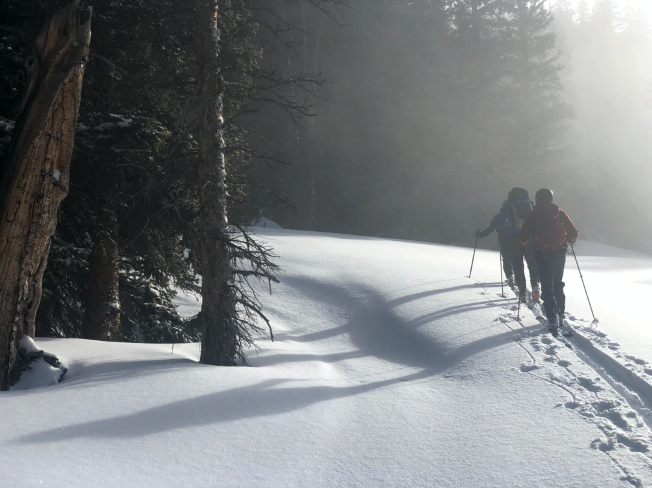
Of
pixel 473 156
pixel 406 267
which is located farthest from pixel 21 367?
pixel 473 156

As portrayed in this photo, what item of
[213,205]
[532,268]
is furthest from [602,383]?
[213,205]

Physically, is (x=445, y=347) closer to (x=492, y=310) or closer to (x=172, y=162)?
(x=492, y=310)

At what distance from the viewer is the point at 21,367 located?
564cm

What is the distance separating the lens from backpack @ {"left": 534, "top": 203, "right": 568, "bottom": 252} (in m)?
8.14

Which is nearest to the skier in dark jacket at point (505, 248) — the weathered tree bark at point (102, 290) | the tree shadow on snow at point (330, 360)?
the tree shadow on snow at point (330, 360)

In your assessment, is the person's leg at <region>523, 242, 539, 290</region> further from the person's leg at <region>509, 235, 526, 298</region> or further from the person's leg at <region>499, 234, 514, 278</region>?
the person's leg at <region>499, 234, 514, 278</region>

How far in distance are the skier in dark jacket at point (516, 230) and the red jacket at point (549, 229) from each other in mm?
1729

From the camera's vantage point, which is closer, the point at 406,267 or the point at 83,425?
the point at 83,425

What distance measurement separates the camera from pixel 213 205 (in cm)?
676

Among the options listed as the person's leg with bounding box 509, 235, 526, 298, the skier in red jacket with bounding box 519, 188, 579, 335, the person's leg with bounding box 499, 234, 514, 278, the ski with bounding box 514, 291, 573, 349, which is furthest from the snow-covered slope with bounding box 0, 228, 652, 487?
the person's leg with bounding box 499, 234, 514, 278

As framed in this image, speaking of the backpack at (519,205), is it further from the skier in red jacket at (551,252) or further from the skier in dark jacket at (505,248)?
the skier in red jacket at (551,252)

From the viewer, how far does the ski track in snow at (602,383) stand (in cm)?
424

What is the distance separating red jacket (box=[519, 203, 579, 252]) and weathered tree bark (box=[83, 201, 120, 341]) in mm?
6289

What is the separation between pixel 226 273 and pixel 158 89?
2640 millimetres
